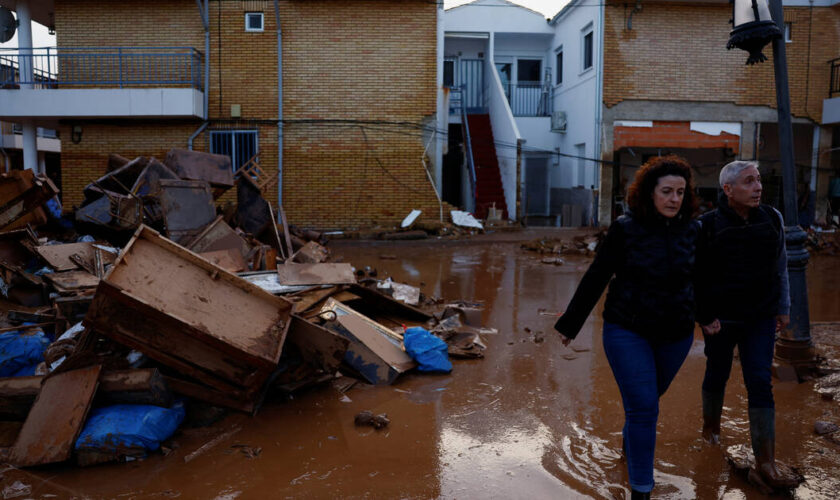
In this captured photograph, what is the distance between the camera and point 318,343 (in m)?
4.54

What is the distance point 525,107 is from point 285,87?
9.59 m

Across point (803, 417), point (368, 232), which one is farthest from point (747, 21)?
point (368, 232)

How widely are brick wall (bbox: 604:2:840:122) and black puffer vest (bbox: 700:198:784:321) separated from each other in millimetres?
14507

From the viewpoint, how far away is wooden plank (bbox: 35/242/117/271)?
646 centimetres

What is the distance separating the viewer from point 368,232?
606 inches

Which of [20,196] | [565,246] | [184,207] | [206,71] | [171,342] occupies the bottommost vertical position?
[565,246]

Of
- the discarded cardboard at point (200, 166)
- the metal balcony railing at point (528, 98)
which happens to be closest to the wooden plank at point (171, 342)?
the discarded cardboard at point (200, 166)

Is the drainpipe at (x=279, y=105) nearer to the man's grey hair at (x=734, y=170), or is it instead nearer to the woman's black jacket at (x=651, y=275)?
the man's grey hair at (x=734, y=170)

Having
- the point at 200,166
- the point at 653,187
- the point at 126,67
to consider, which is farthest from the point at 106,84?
the point at 653,187

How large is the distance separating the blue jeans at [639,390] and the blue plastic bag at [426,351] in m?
2.50

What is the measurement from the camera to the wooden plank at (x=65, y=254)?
646 cm

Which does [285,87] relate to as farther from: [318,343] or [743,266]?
[743,266]

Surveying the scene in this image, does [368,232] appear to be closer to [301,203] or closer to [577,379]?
[301,203]

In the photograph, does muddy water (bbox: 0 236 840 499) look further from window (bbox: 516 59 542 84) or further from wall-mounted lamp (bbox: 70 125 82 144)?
window (bbox: 516 59 542 84)
